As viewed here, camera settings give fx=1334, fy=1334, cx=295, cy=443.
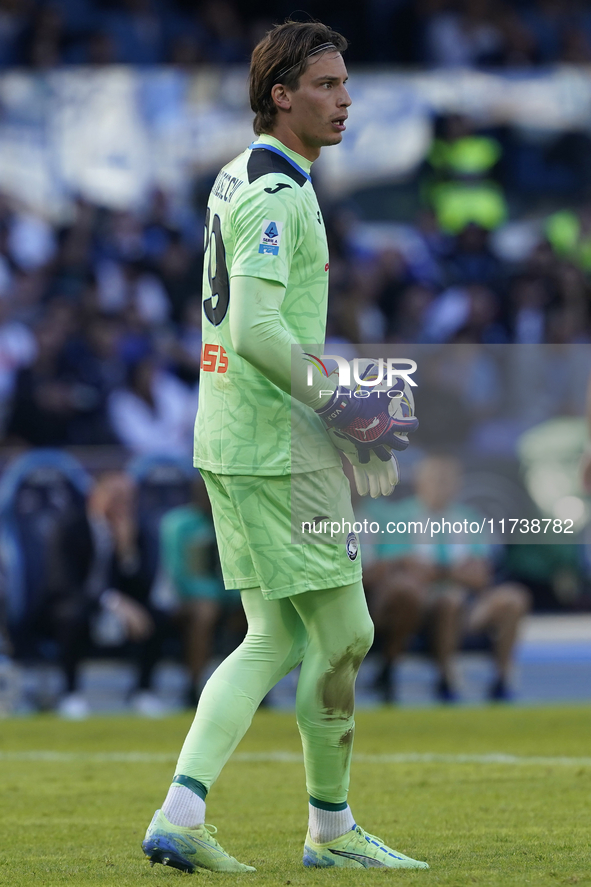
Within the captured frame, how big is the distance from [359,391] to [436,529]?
14.8ft

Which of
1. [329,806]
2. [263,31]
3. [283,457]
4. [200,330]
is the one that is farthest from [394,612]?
[263,31]

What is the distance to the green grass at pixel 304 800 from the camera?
3406 millimetres

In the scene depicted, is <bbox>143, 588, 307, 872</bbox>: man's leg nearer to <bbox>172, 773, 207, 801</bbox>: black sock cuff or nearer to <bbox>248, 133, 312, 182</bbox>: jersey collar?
<bbox>172, 773, 207, 801</bbox>: black sock cuff

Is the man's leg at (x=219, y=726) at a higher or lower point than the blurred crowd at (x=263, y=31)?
lower

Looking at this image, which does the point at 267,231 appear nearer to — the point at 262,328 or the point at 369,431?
the point at 262,328

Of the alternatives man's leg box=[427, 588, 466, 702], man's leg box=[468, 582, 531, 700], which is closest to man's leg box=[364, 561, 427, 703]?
man's leg box=[427, 588, 466, 702]

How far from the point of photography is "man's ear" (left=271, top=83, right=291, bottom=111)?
348cm

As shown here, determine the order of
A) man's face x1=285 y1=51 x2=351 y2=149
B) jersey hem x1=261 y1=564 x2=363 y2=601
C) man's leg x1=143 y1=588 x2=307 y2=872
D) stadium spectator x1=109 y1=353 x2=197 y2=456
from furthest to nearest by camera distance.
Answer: stadium spectator x1=109 y1=353 x2=197 y2=456 → man's face x1=285 y1=51 x2=351 y2=149 → jersey hem x1=261 y1=564 x2=363 y2=601 → man's leg x1=143 y1=588 x2=307 y2=872

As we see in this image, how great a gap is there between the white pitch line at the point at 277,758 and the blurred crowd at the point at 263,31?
9191mm

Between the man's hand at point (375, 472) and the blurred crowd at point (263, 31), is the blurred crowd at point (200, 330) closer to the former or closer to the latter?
the blurred crowd at point (263, 31)

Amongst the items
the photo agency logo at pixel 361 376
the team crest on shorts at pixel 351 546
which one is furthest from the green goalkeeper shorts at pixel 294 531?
the photo agency logo at pixel 361 376

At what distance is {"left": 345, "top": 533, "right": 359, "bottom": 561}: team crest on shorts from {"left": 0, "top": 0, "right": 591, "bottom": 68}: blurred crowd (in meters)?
11.3

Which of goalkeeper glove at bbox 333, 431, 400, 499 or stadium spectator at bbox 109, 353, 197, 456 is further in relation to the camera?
stadium spectator at bbox 109, 353, 197, 456

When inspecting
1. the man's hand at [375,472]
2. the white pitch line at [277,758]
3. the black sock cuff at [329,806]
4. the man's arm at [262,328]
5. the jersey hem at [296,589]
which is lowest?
the white pitch line at [277,758]
